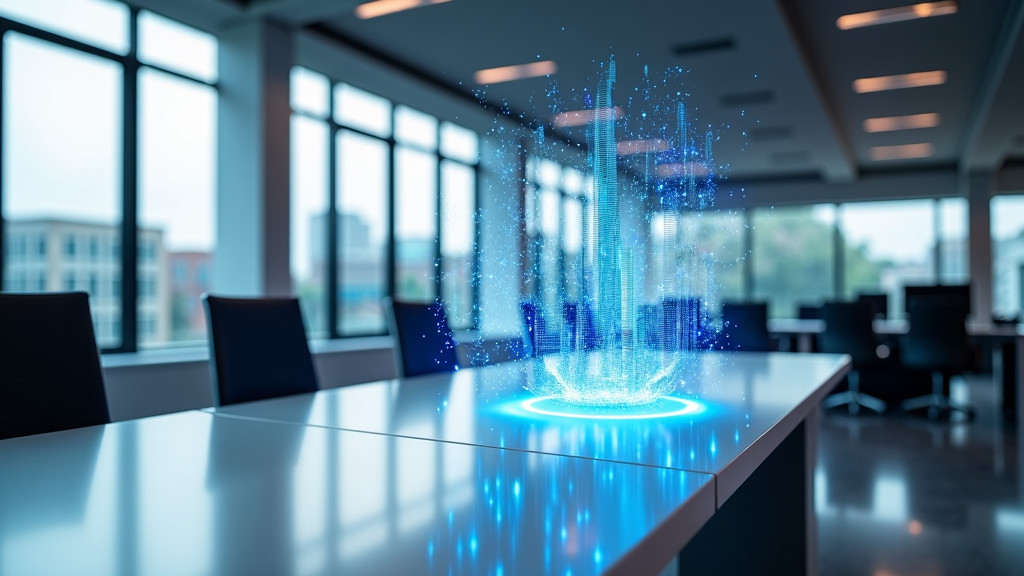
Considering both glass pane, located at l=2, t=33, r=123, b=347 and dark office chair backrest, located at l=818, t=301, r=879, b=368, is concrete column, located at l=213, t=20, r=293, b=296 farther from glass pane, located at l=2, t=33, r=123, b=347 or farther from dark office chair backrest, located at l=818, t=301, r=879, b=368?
dark office chair backrest, located at l=818, t=301, r=879, b=368

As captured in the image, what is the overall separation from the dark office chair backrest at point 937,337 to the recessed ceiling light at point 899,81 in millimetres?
1860

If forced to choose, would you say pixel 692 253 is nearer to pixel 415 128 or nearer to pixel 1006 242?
pixel 415 128

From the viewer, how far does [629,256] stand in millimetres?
1157

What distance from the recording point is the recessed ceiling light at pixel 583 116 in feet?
3.78

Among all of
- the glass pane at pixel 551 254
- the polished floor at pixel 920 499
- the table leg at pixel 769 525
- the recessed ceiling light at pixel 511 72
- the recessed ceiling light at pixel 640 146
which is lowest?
the polished floor at pixel 920 499

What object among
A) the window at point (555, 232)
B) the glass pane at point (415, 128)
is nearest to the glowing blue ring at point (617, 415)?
the window at point (555, 232)

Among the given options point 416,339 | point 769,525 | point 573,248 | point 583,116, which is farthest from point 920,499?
point 583,116

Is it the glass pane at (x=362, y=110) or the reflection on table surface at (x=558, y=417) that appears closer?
the reflection on table surface at (x=558, y=417)

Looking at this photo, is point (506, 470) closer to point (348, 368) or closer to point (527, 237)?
point (527, 237)

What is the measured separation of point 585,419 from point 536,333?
0.61 ft

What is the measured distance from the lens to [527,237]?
1242 millimetres

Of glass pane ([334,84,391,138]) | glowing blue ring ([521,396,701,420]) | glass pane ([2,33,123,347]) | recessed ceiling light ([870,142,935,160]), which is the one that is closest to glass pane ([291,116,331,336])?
glass pane ([334,84,391,138])

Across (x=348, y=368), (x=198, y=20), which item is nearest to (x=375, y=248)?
(x=348, y=368)

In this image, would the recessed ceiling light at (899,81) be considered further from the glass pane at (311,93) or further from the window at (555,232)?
the window at (555,232)
